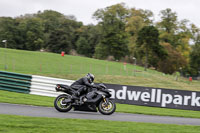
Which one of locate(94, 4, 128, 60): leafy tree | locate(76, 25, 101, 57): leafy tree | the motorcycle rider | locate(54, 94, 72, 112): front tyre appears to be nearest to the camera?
locate(54, 94, 72, 112): front tyre

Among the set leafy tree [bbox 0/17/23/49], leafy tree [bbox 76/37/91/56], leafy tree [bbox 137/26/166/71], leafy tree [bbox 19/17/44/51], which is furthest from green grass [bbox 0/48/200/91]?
leafy tree [bbox 76/37/91/56]

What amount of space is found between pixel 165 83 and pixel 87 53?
44.9 m

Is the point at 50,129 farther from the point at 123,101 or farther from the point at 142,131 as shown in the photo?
the point at 123,101

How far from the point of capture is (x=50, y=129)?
25.2ft

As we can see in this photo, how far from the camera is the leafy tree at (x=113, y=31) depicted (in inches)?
2719

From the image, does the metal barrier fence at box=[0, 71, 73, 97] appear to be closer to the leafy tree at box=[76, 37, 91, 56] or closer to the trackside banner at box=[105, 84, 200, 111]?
the trackside banner at box=[105, 84, 200, 111]

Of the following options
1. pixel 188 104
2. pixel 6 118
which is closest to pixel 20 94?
pixel 6 118

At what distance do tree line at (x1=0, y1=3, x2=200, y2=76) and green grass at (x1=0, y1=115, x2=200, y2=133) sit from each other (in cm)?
5163

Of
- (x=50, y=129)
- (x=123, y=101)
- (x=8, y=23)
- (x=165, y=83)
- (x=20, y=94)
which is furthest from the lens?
(x=8, y=23)

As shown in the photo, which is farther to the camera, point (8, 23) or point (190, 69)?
point (190, 69)

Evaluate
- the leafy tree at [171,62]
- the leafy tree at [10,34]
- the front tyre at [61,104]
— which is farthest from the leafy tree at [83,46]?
the front tyre at [61,104]

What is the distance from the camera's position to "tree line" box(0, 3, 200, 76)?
6969 centimetres

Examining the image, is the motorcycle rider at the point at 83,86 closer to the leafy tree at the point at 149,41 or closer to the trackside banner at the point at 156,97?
the trackside banner at the point at 156,97

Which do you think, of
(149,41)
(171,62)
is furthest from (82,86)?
(171,62)
